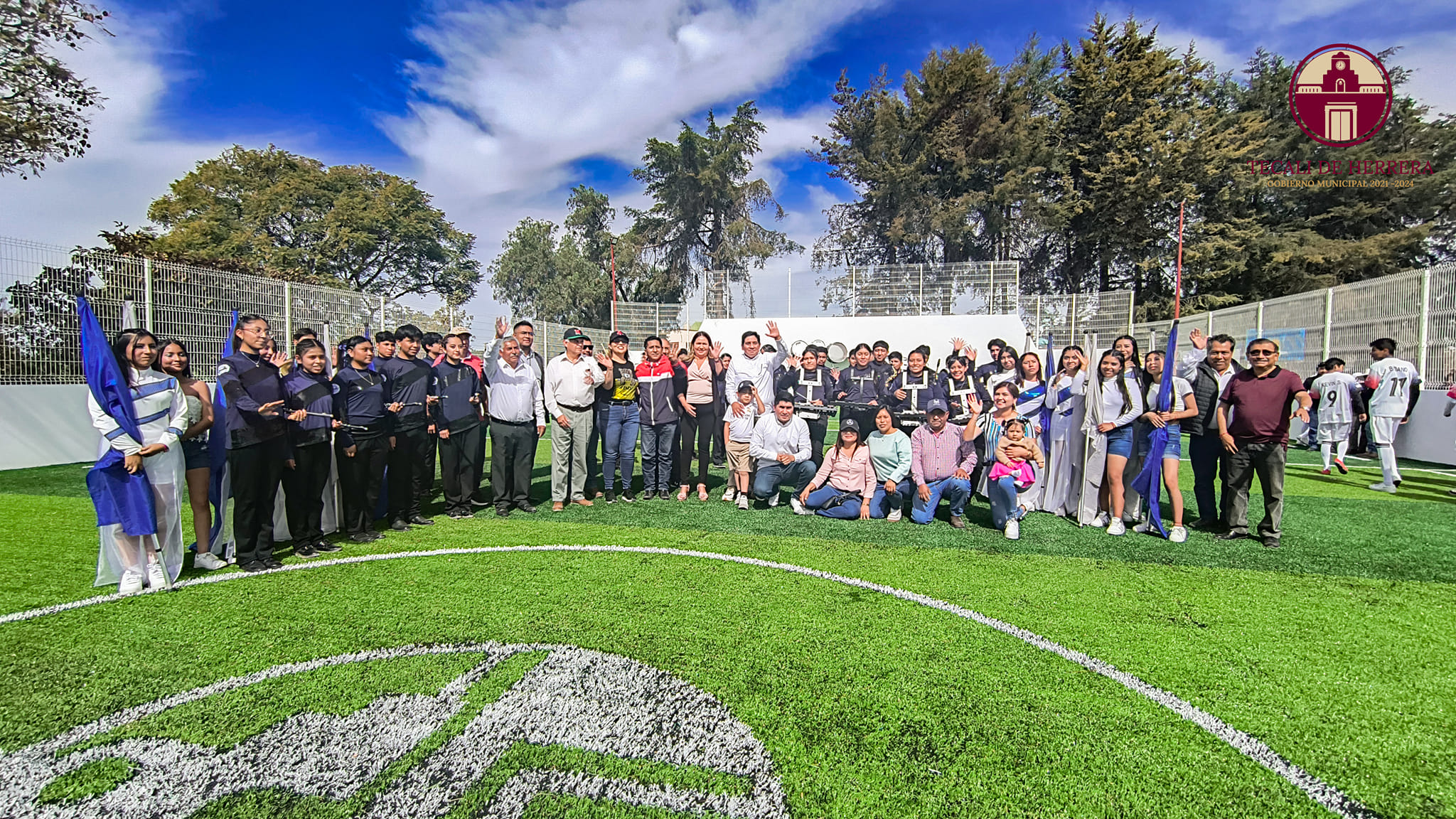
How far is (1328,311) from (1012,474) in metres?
11.2

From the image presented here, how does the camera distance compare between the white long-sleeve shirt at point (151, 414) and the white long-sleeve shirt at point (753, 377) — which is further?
the white long-sleeve shirt at point (753, 377)

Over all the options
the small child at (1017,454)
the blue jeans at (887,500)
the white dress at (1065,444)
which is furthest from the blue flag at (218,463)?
the white dress at (1065,444)

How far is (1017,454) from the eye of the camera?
19.1 ft

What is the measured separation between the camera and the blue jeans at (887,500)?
615cm

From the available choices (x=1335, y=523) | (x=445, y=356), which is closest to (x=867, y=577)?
(x=445, y=356)

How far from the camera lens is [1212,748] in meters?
2.37

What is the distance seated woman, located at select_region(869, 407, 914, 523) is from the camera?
614cm

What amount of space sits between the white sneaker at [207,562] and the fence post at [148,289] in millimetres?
6826

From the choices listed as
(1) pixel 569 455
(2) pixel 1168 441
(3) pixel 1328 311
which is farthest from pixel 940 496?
(3) pixel 1328 311

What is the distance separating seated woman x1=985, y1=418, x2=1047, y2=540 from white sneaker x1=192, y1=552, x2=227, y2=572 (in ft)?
20.3

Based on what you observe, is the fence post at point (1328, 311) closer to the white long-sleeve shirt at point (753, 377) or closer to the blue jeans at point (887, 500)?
the blue jeans at point (887, 500)

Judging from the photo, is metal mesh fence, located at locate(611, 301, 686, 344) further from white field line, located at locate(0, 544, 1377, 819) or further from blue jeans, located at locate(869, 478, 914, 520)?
white field line, located at locate(0, 544, 1377, 819)

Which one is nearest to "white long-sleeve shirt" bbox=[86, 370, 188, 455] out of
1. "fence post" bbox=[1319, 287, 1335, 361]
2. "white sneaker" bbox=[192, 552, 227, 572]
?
"white sneaker" bbox=[192, 552, 227, 572]

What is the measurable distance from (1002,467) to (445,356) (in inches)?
217
